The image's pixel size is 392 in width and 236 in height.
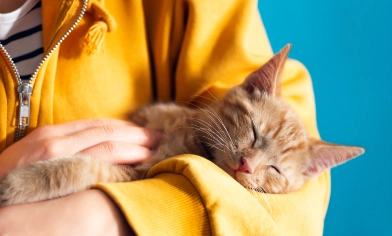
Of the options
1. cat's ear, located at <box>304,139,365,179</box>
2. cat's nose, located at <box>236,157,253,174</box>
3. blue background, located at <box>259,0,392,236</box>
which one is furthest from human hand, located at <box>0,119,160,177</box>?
blue background, located at <box>259,0,392,236</box>

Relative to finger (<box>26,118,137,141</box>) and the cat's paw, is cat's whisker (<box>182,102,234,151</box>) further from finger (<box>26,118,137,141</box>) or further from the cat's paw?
the cat's paw

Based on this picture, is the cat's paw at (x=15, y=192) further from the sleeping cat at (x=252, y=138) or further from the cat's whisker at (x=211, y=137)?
the cat's whisker at (x=211, y=137)

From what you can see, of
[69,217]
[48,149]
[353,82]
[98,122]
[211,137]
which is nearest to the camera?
[69,217]

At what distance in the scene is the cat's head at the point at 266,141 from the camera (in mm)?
1074

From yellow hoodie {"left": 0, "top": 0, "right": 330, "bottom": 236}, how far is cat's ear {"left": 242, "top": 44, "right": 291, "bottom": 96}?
31 millimetres

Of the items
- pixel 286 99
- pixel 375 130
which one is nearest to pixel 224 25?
pixel 286 99

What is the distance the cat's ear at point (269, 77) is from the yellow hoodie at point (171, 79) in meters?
0.03

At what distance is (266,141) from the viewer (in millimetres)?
1131

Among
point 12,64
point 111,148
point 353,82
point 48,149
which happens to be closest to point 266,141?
point 111,148

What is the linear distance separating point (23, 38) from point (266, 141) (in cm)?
68

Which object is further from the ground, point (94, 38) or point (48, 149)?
point (94, 38)

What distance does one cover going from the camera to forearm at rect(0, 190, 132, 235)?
71cm

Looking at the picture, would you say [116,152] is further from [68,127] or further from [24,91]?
[24,91]

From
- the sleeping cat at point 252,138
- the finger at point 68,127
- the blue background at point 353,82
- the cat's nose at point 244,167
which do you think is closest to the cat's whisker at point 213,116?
the sleeping cat at point 252,138
